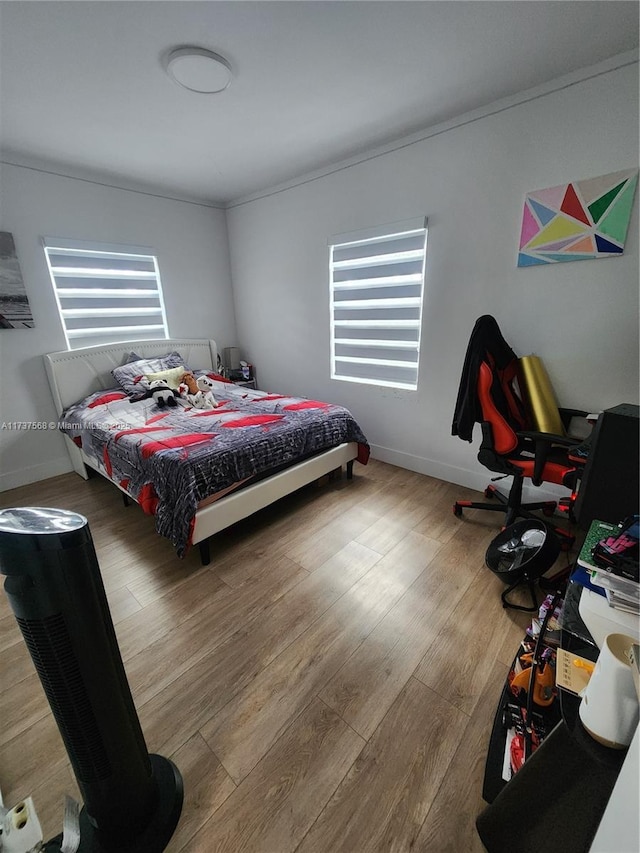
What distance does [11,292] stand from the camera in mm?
2641

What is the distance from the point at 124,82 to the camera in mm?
1791

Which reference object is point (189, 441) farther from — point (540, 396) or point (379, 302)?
point (540, 396)

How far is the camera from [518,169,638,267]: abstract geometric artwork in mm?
1794

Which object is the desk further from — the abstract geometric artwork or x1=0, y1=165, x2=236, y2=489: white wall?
x1=0, y1=165, x2=236, y2=489: white wall

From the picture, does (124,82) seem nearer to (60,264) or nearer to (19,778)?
(60,264)

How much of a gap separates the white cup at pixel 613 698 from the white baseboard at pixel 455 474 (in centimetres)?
187

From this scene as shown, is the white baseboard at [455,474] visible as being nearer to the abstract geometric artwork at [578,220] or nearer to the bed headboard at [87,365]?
the abstract geometric artwork at [578,220]

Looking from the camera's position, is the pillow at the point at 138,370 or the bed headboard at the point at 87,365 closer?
the bed headboard at the point at 87,365

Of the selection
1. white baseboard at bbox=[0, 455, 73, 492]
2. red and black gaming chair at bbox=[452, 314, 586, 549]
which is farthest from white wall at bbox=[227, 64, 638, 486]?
white baseboard at bbox=[0, 455, 73, 492]

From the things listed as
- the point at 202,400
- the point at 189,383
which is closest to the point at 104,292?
the point at 189,383

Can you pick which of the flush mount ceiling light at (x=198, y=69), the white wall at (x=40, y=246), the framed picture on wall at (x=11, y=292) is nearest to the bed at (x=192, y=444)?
the white wall at (x=40, y=246)

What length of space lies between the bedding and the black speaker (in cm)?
98

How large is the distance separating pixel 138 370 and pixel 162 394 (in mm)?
607

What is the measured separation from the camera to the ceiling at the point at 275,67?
142cm
